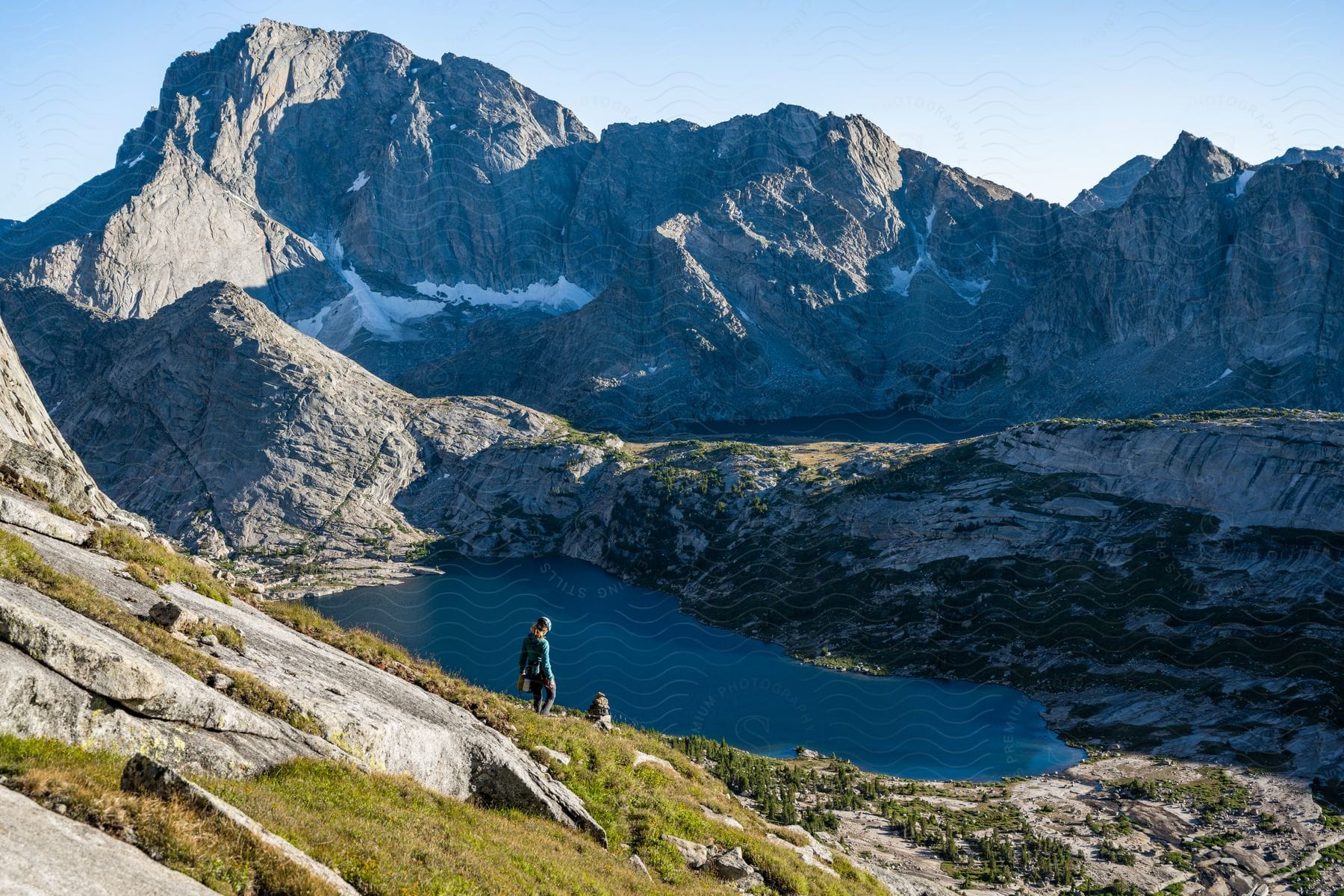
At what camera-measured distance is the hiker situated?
25.0 meters

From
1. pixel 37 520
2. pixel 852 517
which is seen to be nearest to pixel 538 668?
pixel 37 520

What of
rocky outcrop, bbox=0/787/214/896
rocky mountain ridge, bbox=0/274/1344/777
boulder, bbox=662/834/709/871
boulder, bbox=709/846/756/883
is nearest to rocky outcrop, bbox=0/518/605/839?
rocky outcrop, bbox=0/787/214/896

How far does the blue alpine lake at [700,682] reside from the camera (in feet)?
283

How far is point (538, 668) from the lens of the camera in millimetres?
25484

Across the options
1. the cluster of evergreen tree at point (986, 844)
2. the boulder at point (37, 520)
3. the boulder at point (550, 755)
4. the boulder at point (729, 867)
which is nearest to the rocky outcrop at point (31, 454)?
the boulder at point (37, 520)

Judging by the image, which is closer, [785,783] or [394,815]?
[394,815]

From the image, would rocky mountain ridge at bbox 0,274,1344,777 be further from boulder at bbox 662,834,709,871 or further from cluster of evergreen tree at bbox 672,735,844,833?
boulder at bbox 662,834,709,871

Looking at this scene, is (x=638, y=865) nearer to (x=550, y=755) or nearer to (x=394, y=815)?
(x=550, y=755)

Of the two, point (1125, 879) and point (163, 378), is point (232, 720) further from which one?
point (163, 378)

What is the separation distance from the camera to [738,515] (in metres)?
155

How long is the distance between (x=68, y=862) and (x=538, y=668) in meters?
15.4

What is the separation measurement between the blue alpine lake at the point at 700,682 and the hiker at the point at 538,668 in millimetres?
54402

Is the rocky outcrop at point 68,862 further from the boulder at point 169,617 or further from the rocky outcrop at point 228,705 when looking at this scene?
the boulder at point 169,617

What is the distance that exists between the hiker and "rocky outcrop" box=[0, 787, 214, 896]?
→ 541 inches
